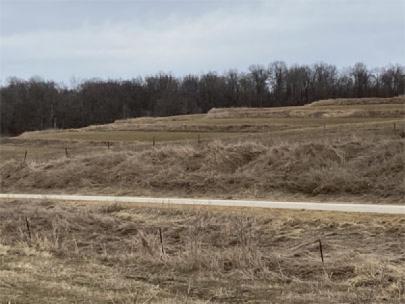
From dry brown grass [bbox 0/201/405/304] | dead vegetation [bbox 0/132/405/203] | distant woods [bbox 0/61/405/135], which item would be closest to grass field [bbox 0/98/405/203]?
dead vegetation [bbox 0/132/405/203]

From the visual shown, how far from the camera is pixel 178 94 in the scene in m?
161

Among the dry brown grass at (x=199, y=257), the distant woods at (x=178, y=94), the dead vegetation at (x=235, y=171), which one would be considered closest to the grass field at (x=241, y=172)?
the dead vegetation at (x=235, y=171)

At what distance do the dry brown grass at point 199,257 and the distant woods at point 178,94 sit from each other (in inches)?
5011

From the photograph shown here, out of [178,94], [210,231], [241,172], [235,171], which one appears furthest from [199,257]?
[178,94]

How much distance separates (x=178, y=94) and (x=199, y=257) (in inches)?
5887

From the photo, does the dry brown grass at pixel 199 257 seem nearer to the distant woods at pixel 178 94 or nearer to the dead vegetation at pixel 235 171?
the dead vegetation at pixel 235 171

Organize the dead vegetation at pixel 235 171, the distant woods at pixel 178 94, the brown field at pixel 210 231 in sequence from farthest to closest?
the distant woods at pixel 178 94 → the dead vegetation at pixel 235 171 → the brown field at pixel 210 231

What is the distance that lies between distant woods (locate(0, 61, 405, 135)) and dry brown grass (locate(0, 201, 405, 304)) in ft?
418

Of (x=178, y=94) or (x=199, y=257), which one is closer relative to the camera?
(x=199, y=257)

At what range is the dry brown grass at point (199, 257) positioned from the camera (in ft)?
28.6

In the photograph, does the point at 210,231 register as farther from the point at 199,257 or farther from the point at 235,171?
the point at 235,171

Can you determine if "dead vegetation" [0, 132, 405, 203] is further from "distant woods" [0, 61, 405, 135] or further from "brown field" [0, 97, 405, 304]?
"distant woods" [0, 61, 405, 135]

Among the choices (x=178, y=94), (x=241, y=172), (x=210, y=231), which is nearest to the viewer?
(x=210, y=231)

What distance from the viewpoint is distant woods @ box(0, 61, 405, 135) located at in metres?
148
